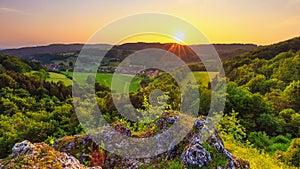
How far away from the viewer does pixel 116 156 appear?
7.63m

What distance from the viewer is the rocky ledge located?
4.96 m

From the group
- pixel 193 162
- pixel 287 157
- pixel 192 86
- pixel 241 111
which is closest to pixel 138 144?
pixel 193 162

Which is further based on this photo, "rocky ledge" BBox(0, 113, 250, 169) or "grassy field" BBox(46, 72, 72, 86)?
"grassy field" BBox(46, 72, 72, 86)

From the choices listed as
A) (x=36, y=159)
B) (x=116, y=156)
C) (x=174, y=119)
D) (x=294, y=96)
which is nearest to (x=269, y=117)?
(x=174, y=119)

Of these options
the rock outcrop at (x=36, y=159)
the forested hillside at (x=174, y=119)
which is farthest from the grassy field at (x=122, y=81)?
the rock outcrop at (x=36, y=159)

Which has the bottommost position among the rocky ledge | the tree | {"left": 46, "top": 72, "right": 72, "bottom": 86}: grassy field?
{"left": 46, "top": 72, "right": 72, "bottom": 86}: grassy field

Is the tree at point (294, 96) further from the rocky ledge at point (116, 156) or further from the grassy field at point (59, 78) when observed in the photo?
the grassy field at point (59, 78)

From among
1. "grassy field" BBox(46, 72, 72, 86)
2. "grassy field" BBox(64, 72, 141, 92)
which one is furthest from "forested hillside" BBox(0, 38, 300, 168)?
"grassy field" BBox(46, 72, 72, 86)

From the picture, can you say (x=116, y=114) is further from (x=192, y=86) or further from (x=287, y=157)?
(x=287, y=157)

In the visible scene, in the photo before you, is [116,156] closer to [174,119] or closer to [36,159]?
[174,119]

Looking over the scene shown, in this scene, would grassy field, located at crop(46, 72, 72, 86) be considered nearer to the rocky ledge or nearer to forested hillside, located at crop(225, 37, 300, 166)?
forested hillside, located at crop(225, 37, 300, 166)

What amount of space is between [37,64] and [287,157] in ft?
424

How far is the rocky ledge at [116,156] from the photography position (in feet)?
16.3

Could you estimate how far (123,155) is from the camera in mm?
7613
